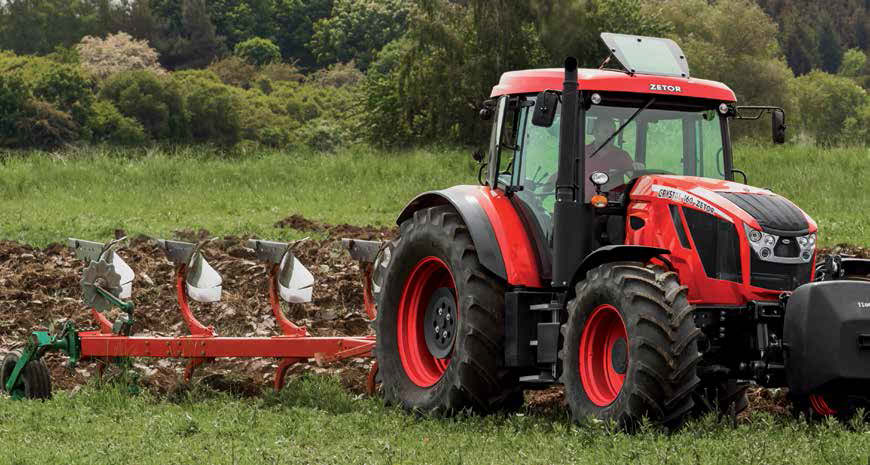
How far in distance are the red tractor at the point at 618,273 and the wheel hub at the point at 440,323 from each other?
0.01m

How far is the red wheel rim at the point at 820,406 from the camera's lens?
8.09m

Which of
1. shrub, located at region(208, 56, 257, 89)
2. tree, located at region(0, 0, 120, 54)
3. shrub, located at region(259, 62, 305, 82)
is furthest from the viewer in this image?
tree, located at region(0, 0, 120, 54)

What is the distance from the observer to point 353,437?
7980mm

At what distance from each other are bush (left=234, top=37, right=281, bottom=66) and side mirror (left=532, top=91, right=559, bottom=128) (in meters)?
108

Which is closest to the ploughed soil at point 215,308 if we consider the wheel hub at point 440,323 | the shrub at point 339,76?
the wheel hub at point 440,323

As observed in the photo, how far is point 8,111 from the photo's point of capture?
218 ft

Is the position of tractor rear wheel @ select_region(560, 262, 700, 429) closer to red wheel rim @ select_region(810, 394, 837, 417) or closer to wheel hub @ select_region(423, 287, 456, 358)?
red wheel rim @ select_region(810, 394, 837, 417)

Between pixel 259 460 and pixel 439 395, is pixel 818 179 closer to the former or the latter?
pixel 439 395

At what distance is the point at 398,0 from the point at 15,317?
10510 cm

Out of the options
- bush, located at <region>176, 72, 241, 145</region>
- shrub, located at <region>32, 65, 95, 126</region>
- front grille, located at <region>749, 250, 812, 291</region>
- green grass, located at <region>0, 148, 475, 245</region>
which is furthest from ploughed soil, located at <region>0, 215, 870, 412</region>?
bush, located at <region>176, 72, 241, 145</region>

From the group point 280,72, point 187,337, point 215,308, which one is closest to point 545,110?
point 187,337

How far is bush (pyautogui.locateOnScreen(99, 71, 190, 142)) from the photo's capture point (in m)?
77.1

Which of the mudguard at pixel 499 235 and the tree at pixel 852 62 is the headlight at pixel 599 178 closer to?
the mudguard at pixel 499 235

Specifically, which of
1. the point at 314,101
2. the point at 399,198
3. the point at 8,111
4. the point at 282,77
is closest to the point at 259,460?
the point at 399,198
